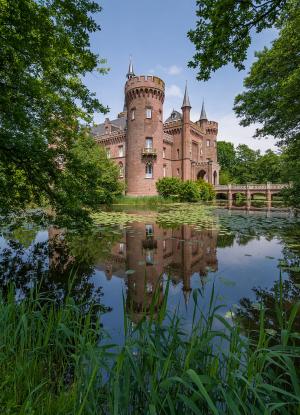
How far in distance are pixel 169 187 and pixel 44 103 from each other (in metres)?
24.9

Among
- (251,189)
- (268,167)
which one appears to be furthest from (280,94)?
(268,167)

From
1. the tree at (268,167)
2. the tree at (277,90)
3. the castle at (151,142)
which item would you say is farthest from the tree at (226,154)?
the tree at (277,90)

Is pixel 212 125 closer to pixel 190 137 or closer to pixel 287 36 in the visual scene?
pixel 190 137

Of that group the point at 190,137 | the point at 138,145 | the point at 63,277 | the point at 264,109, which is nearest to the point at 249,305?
the point at 63,277

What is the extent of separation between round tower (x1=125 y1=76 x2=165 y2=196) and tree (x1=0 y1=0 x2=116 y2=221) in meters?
24.8

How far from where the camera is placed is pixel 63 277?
4.34 meters

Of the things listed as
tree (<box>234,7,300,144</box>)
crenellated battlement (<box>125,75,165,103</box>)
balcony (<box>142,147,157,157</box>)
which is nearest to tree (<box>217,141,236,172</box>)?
crenellated battlement (<box>125,75,165,103</box>)

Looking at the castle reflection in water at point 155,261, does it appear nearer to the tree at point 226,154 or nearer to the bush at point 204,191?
the bush at point 204,191

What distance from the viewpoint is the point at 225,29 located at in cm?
392

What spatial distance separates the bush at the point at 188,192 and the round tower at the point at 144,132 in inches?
141

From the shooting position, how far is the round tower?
29.3m

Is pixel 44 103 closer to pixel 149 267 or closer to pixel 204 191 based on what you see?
pixel 149 267

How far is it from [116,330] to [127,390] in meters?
1.37

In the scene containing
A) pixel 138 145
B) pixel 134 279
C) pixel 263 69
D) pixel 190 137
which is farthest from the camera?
pixel 190 137
